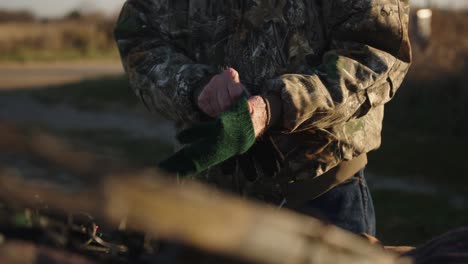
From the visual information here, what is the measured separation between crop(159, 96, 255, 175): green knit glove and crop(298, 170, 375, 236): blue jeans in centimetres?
69

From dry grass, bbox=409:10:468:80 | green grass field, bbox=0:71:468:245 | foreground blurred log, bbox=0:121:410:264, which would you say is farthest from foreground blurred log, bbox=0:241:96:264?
dry grass, bbox=409:10:468:80

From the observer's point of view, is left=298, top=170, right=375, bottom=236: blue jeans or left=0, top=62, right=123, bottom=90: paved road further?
left=0, top=62, right=123, bottom=90: paved road

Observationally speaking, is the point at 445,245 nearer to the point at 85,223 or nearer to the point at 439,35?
the point at 85,223

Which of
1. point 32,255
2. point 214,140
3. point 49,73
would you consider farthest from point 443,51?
point 49,73

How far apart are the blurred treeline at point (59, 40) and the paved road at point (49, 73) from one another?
1.38 metres

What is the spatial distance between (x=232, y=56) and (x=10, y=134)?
4.63ft

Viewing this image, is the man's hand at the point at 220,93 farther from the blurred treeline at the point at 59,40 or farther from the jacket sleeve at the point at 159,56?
the blurred treeline at the point at 59,40

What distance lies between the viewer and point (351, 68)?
228 cm

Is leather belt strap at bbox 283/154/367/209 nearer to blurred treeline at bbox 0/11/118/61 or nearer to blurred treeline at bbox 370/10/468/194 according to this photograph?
blurred treeline at bbox 370/10/468/194

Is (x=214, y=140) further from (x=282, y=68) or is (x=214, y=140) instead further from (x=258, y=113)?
(x=282, y=68)

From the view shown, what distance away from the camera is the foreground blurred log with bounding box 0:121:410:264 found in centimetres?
111

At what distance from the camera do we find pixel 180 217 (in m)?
1.11

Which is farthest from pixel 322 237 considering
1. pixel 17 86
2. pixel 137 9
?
pixel 17 86

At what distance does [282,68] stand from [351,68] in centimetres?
29
